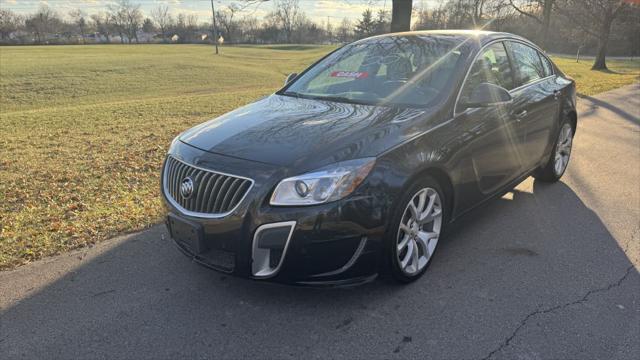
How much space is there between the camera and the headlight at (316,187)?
267 cm

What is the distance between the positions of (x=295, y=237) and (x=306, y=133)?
0.76m

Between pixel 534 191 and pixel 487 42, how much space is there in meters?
1.98

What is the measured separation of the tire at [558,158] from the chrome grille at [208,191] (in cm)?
379

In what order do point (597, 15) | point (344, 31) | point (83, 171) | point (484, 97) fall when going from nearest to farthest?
point (484, 97), point (83, 171), point (597, 15), point (344, 31)

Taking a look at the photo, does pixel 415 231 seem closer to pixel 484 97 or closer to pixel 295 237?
A: pixel 295 237

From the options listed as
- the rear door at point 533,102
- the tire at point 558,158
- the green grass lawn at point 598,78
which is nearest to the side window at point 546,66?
the rear door at point 533,102

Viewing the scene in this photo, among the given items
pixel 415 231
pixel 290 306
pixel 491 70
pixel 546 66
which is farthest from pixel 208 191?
pixel 546 66

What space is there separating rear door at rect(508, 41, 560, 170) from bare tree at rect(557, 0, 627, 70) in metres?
28.4

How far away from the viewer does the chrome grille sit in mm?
2764

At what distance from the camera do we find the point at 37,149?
7.12m

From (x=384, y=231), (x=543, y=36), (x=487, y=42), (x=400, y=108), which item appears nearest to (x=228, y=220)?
(x=384, y=231)

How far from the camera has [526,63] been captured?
474 cm

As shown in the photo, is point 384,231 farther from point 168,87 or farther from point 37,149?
point 168,87

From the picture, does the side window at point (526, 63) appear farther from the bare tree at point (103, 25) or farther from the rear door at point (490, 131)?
the bare tree at point (103, 25)
